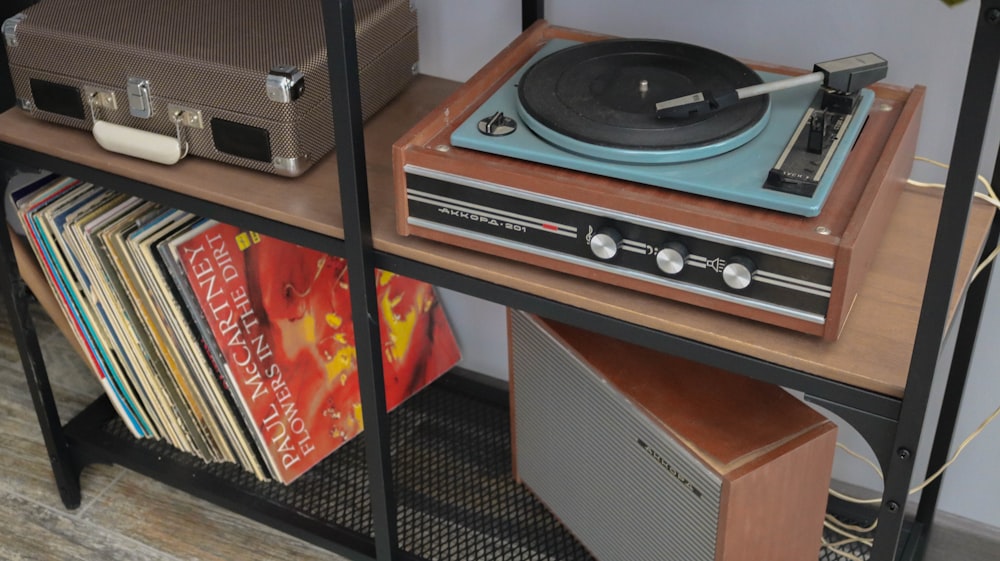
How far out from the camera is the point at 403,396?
192 centimetres

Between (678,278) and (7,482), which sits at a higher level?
(678,278)

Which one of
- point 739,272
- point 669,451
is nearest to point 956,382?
point 669,451

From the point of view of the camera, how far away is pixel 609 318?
1.17m

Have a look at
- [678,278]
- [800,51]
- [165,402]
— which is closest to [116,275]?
[165,402]

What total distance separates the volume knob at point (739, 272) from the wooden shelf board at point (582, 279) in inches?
2.3

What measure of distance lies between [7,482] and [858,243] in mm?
1526

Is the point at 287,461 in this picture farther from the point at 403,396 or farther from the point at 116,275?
the point at 116,275

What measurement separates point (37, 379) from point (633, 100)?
1.10m

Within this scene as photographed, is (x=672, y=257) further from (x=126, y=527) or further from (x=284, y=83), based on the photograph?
(x=126, y=527)

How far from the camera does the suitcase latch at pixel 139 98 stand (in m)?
1.41

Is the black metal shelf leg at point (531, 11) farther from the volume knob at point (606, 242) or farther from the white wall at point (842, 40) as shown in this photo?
the volume knob at point (606, 242)

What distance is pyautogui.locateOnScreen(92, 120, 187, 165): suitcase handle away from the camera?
1425mm

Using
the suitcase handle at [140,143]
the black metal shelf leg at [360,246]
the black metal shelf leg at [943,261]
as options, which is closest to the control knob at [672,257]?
the black metal shelf leg at [943,261]

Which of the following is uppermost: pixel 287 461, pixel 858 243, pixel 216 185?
pixel 858 243
